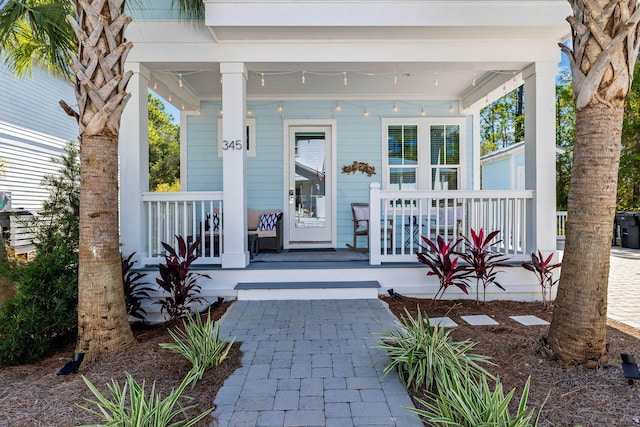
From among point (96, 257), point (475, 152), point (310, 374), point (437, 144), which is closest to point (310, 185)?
point (437, 144)

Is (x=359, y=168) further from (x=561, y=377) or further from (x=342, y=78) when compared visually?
(x=561, y=377)

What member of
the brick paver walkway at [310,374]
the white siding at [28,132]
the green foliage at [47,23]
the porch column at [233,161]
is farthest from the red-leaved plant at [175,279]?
the white siding at [28,132]

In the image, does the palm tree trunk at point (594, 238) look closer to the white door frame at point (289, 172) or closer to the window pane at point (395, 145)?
the window pane at point (395, 145)

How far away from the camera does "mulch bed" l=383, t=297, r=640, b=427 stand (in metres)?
2.03

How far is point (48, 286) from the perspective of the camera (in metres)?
3.37

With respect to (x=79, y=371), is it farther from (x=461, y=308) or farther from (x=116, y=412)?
(x=461, y=308)

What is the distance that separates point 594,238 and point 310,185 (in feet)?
16.1

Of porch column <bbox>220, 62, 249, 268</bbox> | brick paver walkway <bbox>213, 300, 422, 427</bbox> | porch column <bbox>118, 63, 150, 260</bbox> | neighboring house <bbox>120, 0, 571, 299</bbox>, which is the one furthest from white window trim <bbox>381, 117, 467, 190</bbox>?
porch column <bbox>118, 63, 150, 260</bbox>

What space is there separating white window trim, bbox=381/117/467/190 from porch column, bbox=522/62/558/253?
2.10 m

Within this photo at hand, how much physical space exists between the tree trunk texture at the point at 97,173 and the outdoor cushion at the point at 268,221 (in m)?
3.41

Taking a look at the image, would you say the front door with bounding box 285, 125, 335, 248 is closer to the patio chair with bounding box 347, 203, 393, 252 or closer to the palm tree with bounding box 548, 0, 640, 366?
the patio chair with bounding box 347, 203, 393, 252

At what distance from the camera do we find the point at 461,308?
429 centimetres

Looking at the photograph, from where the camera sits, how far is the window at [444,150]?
697 centimetres

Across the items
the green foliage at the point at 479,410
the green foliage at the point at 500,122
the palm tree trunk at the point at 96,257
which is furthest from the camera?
the green foliage at the point at 500,122
